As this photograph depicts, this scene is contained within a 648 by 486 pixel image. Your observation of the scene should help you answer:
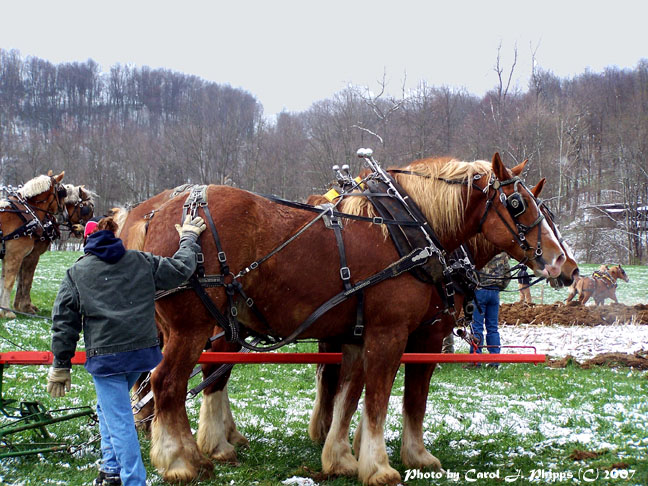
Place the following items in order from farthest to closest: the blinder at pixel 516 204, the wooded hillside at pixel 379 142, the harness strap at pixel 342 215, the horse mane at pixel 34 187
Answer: the wooded hillside at pixel 379 142 → the horse mane at pixel 34 187 → the blinder at pixel 516 204 → the harness strap at pixel 342 215

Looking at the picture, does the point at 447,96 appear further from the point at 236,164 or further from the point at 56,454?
the point at 56,454

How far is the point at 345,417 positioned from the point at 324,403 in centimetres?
76

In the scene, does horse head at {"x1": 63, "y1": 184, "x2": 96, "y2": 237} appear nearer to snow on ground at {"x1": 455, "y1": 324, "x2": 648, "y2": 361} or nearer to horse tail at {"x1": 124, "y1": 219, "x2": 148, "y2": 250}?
horse tail at {"x1": 124, "y1": 219, "x2": 148, "y2": 250}

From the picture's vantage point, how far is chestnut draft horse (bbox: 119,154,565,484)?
12.2 ft

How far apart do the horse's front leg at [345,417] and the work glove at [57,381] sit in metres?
1.93

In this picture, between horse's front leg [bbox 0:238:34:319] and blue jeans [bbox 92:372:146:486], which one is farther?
horse's front leg [bbox 0:238:34:319]

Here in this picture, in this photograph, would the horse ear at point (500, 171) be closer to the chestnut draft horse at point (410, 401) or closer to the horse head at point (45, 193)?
the chestnut draft horse at point (410, 401)

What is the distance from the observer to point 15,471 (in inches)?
154

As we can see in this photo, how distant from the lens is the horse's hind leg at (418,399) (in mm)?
4504

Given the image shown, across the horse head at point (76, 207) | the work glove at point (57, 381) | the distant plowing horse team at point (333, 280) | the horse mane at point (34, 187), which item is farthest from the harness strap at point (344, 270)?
the horse mane at point (34, 187)

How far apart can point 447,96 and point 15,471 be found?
3462cm

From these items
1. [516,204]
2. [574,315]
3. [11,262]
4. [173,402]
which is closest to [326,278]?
[173,402]

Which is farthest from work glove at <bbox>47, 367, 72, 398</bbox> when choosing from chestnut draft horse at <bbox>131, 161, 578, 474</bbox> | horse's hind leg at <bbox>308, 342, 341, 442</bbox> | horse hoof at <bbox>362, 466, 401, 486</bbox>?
horse's hind leg at <bbox>308, 342, 341, 442</bbox>

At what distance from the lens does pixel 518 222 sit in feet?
14.1
